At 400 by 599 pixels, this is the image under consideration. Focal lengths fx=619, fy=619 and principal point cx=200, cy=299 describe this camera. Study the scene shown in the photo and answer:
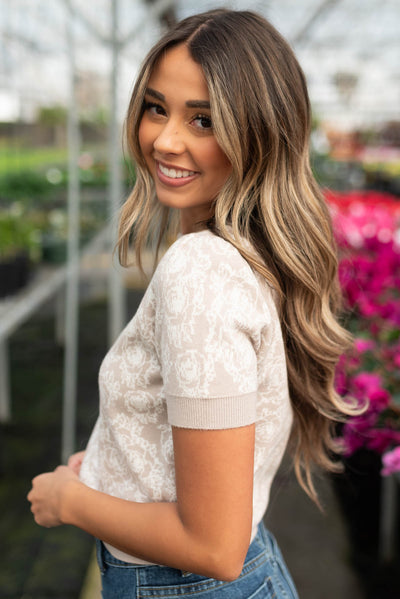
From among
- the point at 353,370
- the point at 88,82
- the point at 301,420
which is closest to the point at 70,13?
the point at 353,370

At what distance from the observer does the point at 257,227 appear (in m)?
0.88

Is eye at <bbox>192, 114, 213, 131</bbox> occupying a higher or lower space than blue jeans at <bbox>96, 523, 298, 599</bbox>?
higher

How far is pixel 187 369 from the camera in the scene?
0.69m

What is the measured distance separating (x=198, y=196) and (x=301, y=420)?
46 cm

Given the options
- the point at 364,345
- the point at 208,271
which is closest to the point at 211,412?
the point at 208,271

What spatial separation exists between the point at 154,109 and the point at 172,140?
0.29ft

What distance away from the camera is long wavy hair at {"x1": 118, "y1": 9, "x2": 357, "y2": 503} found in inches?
31.2

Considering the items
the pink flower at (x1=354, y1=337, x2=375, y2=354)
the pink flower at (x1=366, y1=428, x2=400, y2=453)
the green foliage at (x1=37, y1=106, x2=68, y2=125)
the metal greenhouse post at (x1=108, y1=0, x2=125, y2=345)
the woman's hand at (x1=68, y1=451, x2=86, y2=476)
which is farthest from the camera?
the green foliage at (x1=37, y1=106, x2=68, y2=125)

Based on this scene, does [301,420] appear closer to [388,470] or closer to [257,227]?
[257,227]

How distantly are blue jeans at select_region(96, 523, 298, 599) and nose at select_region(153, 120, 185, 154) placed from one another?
575 mm

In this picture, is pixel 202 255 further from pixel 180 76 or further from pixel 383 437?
pixel 383 437

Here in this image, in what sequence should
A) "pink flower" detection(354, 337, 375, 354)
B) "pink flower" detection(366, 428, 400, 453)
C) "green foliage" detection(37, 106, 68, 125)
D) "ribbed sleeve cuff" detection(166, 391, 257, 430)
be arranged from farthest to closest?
"green foliage" detection(37, 106, 68, 125), "pink flower" detection(354, 337, 375, 354), "pink flower" detection(366, 428, 400, 453), "ribbed sleeve cuff" detection(166, 391, 257, 430)

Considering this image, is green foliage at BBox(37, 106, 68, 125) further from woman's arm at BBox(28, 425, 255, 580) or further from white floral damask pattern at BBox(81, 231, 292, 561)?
woman's arm at BBox(28, 425, 255, 580)

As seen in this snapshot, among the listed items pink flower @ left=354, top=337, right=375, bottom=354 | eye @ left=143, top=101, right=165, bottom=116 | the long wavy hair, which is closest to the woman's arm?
the long wavy hair
